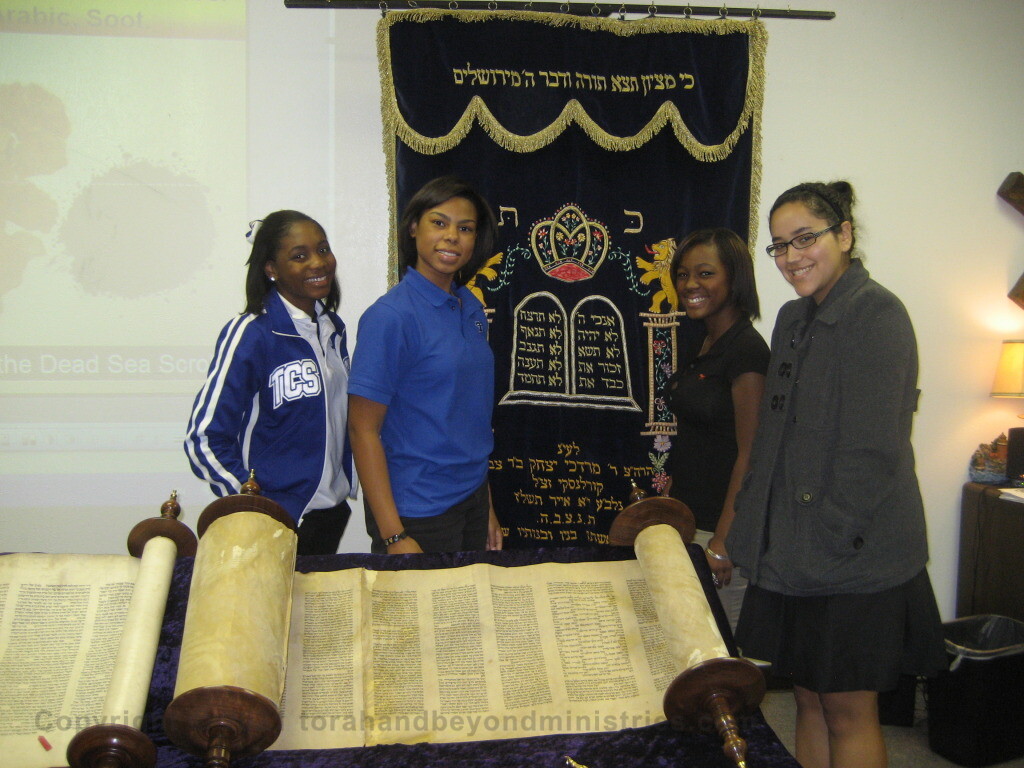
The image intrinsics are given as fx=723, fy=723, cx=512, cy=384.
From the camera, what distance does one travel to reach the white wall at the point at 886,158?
2713 mm

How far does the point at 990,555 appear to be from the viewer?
2881mm

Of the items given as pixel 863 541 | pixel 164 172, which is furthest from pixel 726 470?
pixel 164 172

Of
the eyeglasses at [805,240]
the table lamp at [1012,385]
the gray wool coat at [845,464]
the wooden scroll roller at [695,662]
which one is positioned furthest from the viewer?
the table lamp at [1012,385]

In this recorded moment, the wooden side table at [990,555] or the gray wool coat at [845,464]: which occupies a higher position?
the gray wool coat at [845,464]

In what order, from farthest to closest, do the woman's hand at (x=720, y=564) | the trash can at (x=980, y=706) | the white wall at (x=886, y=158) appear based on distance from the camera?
the white wall at (x=886, y=158), the trash can at (x=980, y=706), the woman's hand at (x=720, y=564)

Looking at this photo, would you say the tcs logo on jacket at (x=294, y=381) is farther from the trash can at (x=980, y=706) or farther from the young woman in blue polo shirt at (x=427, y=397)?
the trash can at (x=980, y=706)

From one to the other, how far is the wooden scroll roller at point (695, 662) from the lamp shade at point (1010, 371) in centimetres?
247

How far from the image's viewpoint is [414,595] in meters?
1.20

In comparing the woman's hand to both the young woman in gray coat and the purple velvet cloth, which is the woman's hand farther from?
the purple velvet cloth

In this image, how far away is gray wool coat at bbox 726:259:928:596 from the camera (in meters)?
1.38

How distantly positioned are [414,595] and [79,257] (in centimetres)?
216

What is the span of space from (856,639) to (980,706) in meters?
1.45

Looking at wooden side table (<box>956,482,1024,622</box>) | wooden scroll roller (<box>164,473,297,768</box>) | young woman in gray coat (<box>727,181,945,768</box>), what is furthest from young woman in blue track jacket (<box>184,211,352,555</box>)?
wooden side table (<box>956,482,1024,622</box>)

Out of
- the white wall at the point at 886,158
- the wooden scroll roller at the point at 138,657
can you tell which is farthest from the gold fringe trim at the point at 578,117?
the wooden scroll roller at the point at 138,657
